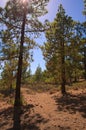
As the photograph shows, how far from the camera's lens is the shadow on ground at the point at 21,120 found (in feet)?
49.4

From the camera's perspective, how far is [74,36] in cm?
2653

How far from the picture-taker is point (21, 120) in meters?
16.3

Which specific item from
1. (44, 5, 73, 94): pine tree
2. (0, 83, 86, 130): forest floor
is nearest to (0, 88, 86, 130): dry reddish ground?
(0, 83, 86, 130): forest floor

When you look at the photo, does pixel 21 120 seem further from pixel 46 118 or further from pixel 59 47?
pixel 59 47

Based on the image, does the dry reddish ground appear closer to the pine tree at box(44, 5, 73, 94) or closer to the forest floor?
the forest floor

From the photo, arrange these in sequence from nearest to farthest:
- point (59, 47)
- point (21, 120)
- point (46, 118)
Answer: point (46, 118) → point (21, 120) → point (59, 47)

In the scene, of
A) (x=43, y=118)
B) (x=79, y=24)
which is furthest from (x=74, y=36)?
(x=43, y=118)

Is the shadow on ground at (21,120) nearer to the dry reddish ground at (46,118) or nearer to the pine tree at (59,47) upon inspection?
the dry reddish ground at (46,118)

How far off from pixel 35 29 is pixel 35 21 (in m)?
0.70

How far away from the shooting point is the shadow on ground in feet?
49.4

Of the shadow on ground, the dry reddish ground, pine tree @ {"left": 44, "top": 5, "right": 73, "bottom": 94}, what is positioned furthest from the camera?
pine tree @ {"left": 44, "top": 5, "right": 73, "bottom": 94}

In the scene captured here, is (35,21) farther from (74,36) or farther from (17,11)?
(74,36)

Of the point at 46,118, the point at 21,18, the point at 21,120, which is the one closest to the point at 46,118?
the point at 46,118

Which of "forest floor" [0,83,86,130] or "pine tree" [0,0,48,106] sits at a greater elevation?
"pine tree" [0,0,48,106]
